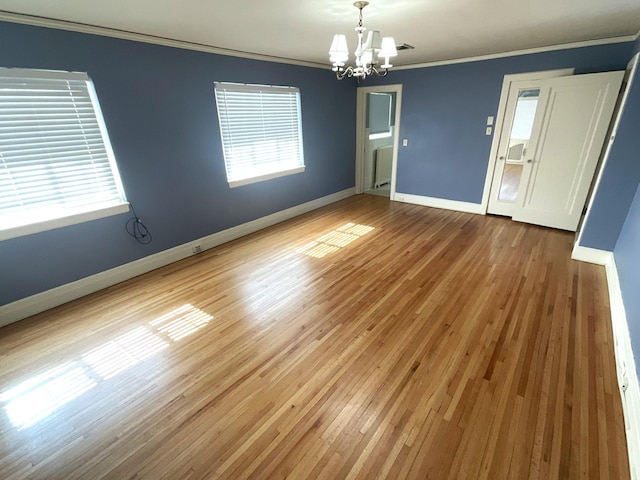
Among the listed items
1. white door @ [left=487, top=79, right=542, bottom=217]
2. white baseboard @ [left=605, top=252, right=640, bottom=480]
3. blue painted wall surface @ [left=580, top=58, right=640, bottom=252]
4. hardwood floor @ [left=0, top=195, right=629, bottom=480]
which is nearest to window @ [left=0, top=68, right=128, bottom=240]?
hardwood floor @ [left=0, top=195, right=629, bottom=480]

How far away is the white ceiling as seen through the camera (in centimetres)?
214

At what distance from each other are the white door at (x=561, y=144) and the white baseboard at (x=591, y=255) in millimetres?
960

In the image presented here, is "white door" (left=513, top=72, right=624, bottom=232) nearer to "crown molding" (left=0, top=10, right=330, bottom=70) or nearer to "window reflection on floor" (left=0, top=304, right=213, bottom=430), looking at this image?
"crown molding" (left=0, top=10, right=330, bottom=70)

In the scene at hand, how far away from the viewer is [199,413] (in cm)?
173

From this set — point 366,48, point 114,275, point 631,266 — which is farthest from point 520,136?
point 114,275

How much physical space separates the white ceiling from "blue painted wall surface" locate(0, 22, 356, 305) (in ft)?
0.75

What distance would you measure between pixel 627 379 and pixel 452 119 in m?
4.25

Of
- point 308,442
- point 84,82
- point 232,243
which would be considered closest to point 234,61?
point 84,82

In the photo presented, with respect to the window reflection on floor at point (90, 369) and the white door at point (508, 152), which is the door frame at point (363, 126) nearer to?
the white door at point (508, 152)

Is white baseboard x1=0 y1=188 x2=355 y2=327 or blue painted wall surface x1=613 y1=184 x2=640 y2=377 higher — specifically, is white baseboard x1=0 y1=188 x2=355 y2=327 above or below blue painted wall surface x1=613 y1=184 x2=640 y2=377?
below

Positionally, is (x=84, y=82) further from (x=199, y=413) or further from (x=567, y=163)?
(x=567, y=163)

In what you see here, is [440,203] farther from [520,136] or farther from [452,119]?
[520,136]

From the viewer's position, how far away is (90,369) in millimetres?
2080

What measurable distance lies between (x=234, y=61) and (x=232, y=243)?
2382mm
